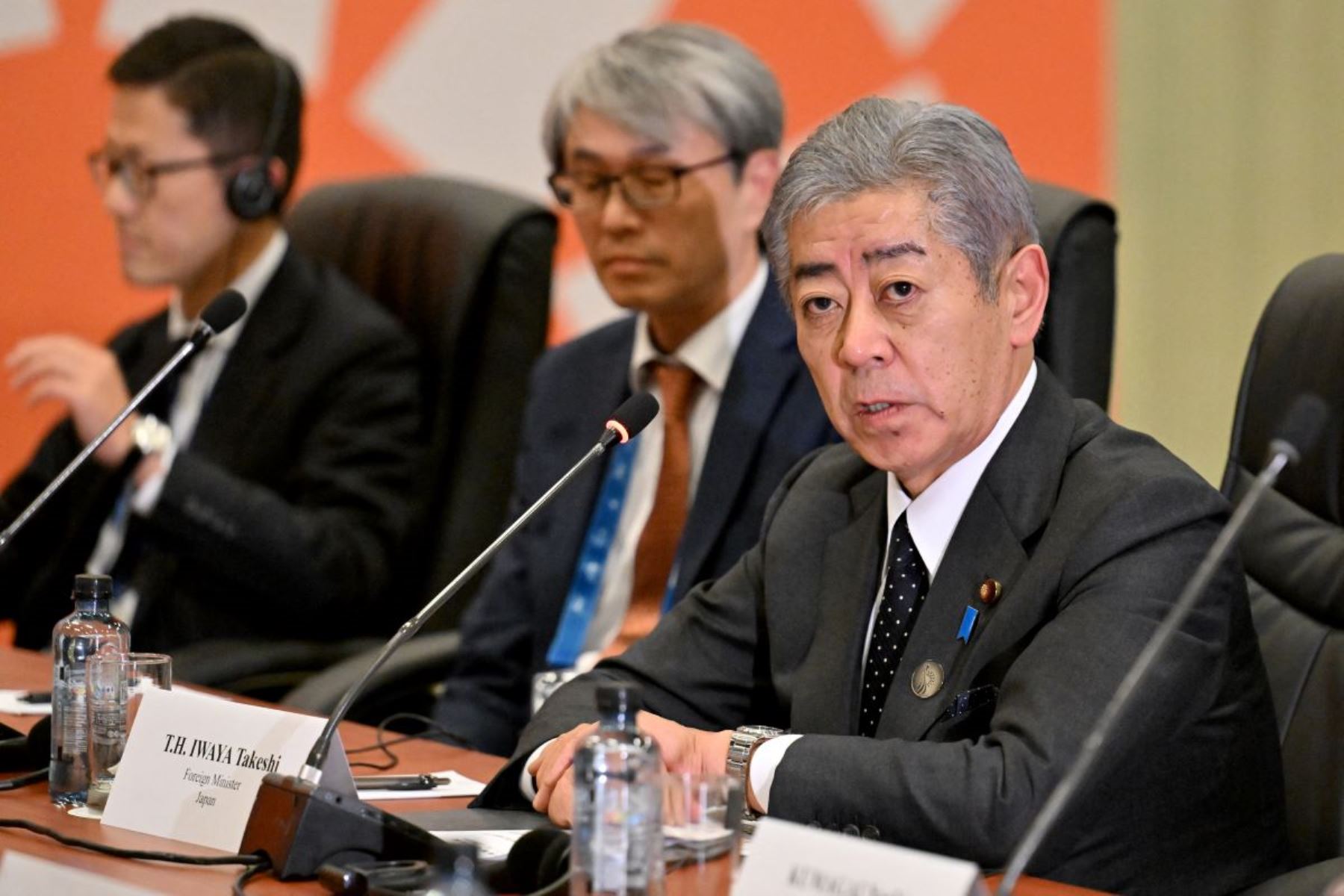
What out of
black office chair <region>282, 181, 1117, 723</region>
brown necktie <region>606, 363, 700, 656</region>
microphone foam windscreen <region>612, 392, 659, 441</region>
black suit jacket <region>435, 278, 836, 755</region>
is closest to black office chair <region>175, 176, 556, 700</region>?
black suit jacket <region>435, 278, 836, 755</region>

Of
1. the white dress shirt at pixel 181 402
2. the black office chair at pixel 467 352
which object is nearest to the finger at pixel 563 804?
the black office chair at pixel 467 352

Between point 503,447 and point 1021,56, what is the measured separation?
1244 mm

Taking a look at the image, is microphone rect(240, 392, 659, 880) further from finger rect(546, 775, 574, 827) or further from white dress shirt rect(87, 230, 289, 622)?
white dress shirt rect(87, 230, 289, 622)

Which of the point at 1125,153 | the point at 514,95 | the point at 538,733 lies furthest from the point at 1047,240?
the point at 514,95

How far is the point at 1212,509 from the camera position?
1702 millimetres

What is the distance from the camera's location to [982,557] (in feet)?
5.80

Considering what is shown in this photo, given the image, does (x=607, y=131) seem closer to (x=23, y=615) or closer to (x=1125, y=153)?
(x=1125, y=153)

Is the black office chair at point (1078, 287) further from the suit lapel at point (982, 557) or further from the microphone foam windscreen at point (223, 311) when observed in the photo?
the microphone foam windscreen at point (223, 311)

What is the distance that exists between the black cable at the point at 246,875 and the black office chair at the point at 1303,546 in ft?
3.74

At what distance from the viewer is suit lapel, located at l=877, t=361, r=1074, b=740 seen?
172 centimetres

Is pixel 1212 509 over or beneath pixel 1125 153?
beneath

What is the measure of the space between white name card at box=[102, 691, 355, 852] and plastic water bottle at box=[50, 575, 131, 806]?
0.34 ft

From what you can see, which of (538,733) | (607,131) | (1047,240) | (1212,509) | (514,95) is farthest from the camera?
(514,95)

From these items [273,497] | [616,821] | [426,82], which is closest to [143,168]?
[273,497]
